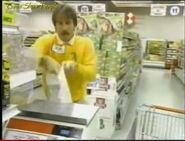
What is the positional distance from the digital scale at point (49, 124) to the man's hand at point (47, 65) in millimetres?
420

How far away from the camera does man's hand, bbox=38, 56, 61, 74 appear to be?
1632mm

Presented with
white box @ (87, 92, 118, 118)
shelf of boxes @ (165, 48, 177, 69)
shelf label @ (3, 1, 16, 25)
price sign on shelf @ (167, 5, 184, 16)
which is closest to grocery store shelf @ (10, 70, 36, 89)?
shelf label @ (3, 1, 16, 25)

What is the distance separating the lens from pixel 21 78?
1.35 meters

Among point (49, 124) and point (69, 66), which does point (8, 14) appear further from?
point (69, 66)

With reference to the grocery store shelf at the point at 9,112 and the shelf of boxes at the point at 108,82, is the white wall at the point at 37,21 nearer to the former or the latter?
the grocery store shelf at the point at 9,112

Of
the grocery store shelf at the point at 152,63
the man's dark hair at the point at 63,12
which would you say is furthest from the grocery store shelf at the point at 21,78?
the grocery store shelf at the point at 152,63

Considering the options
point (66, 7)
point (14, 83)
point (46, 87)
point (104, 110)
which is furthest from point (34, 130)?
point (104, 110)

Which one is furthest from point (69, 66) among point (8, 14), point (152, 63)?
point (152, 63)

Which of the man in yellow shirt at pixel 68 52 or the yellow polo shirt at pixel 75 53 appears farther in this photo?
the yellow polo shirt at pixel 75 53

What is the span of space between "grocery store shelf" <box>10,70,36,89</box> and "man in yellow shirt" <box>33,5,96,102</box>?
0.16 m

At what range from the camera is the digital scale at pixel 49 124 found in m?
1.03

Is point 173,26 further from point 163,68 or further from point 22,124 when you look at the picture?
point 22,124

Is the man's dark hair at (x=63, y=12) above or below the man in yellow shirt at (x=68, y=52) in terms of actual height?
above

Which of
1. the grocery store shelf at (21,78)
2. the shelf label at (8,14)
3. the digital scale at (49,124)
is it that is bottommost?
the digital scale at (49,124)
